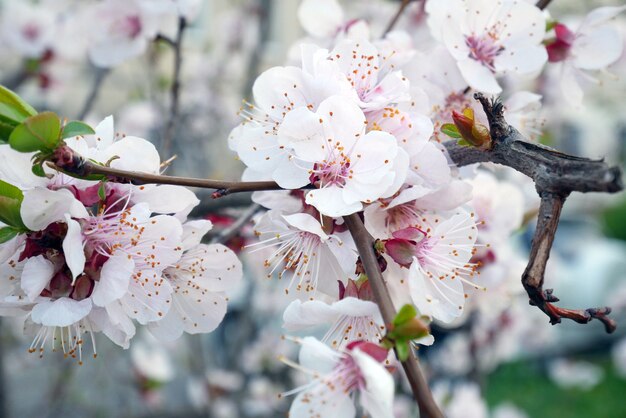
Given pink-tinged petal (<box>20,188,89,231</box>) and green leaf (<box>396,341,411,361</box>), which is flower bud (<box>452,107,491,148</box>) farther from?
pink-tinged petal (<box>20,188,89,231</box>)

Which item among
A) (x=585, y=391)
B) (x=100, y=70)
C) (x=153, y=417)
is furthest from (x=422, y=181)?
(x=585, y=391)

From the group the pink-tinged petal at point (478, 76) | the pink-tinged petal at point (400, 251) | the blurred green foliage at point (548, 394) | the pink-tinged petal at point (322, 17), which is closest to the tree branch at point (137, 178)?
the pink-tinged petal at point (400, 251)

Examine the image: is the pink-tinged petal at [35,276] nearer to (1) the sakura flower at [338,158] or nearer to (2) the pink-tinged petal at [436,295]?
(1) the sakura flower at [338,158]

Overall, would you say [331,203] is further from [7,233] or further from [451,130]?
[7,233]

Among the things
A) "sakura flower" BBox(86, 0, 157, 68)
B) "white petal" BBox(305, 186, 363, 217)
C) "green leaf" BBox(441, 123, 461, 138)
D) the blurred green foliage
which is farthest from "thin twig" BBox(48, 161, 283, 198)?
the blurred green foliage

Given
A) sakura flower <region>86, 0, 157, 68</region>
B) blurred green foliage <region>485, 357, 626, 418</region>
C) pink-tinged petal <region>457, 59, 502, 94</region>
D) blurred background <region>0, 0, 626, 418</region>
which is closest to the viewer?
pink-tinged petal <region>457, 59, 502, 94</region>
